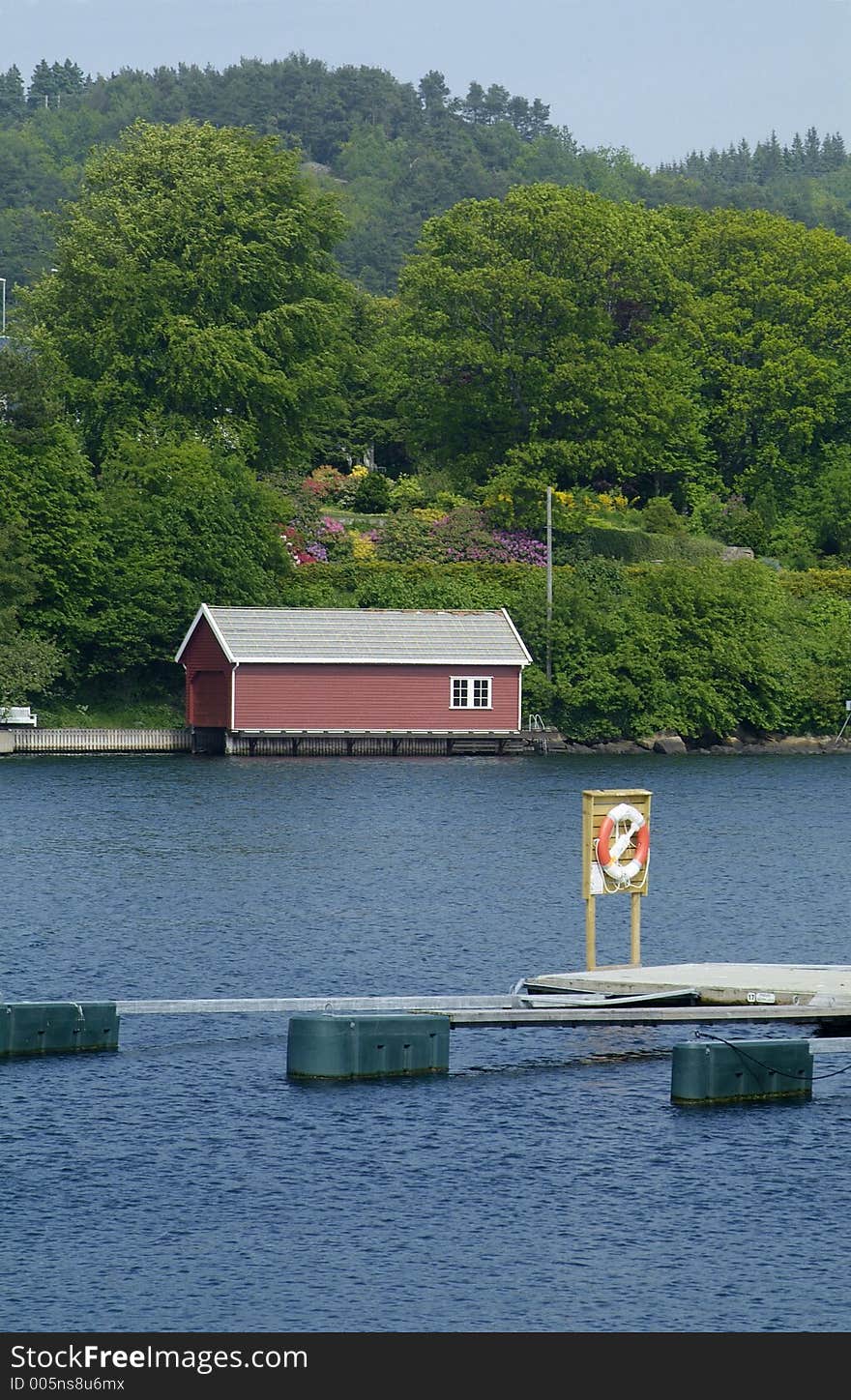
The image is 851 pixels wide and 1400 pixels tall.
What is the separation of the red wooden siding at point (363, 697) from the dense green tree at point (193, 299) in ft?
53.2

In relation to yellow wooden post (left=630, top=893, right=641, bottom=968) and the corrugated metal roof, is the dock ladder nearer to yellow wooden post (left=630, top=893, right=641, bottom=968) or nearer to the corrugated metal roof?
the corrugated metal roof

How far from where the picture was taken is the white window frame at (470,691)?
262 feet

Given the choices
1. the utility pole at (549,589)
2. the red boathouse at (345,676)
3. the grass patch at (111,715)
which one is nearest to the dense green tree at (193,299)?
the utility pole at (549,589)

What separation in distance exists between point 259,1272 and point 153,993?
40.9 feet

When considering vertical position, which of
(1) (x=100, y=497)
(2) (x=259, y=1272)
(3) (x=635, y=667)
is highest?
(1) (x=100, y=497)

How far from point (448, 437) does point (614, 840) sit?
7104 centimetres

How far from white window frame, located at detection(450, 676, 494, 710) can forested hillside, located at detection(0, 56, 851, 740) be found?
3076mm

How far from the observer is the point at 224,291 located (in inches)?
3627

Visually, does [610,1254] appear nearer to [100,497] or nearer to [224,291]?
[100,497]

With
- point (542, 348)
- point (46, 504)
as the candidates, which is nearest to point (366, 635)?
point (46, 504)

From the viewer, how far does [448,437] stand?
101 metres

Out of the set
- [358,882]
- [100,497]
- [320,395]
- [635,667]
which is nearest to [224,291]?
[320,395]

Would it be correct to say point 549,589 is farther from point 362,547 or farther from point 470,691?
point 362,547

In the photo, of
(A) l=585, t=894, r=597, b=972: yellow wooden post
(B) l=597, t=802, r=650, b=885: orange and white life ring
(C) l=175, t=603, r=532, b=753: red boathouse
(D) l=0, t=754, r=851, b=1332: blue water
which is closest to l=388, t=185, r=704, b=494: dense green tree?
(C) l=175, t=603, r=532, b=753: red boathouse
